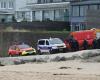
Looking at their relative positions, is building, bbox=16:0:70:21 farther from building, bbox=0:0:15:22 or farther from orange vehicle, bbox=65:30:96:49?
orange vehicle, bbox=65:30:96:49

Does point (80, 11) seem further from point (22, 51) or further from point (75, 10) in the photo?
point (22, 51)

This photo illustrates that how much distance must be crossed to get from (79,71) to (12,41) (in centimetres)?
2474

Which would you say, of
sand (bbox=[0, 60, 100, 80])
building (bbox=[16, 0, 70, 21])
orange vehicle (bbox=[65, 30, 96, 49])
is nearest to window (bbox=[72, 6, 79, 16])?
building (bbox=[16, 0, 70, 21])

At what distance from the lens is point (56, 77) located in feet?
87.4

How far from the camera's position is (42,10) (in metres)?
83.5

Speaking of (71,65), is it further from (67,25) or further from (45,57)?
(67,25)

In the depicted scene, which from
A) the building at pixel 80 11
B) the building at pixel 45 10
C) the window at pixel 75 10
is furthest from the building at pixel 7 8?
the building at pixel 80 11

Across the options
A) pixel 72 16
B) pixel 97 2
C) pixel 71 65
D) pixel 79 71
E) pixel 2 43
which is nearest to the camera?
pixel 79 71

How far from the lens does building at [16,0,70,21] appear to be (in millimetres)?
78562

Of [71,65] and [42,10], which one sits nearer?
[71,65]

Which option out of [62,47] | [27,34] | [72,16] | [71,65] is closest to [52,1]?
[72,16]

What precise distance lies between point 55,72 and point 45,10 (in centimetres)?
5442

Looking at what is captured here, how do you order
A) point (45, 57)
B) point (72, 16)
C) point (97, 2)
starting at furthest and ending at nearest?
point (72, 16) → point (97, 2) → point (45, 57)

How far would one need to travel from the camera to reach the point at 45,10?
83.1 m
